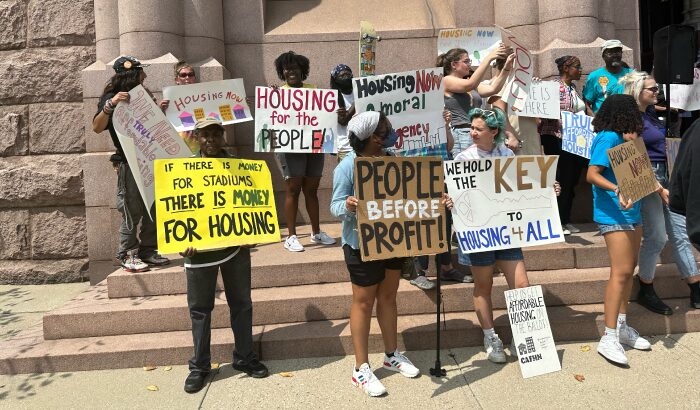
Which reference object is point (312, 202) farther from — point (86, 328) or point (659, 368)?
point (659, 368)

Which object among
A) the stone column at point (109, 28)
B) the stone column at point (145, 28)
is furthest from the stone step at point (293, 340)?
the stone column at point (109, 28)

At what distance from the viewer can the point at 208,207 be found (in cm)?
425

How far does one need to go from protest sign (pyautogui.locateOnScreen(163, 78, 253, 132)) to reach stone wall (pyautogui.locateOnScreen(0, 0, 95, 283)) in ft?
8.05

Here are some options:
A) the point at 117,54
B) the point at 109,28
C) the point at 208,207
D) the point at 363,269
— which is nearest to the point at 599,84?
the point at 363,269

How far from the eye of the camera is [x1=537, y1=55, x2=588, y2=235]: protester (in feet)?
21.5

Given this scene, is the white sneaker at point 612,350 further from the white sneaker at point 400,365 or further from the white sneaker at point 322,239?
the white sneaker at point 322,239

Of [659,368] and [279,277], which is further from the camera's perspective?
[279,277]

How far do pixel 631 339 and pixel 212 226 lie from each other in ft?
11.3

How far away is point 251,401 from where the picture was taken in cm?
406

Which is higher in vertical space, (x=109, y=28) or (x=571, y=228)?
(x=109, y=28)

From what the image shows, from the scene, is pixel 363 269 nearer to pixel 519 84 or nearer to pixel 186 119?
pixel 519 84

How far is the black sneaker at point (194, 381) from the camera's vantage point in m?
4.22

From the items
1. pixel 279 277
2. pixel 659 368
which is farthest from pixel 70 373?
pixel 659 368

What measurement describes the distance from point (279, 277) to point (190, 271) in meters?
1.44
